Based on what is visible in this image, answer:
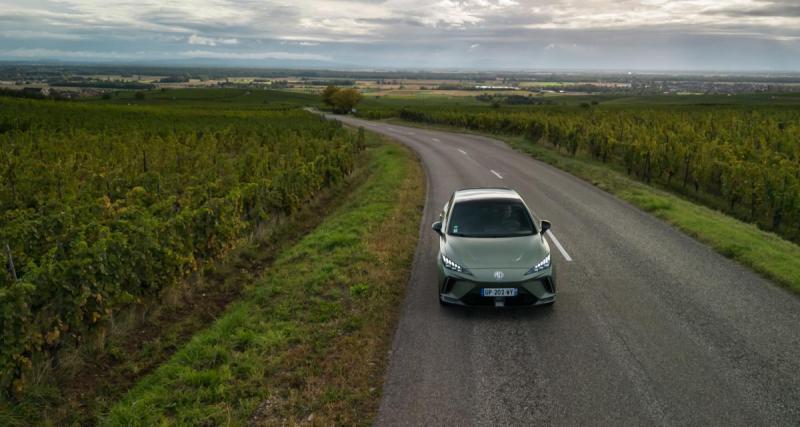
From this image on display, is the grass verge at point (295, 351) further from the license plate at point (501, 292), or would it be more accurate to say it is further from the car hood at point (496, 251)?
the license plate at point (501, 292)

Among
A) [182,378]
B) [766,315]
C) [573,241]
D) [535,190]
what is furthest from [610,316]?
[535,190]

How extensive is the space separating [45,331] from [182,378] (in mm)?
1929

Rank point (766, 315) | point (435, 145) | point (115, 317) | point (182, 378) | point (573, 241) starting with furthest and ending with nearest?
point (435, 145) < point (573, 241) < point (115, 317) < point (766, 315) < point (182, 378)

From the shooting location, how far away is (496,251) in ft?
31.0

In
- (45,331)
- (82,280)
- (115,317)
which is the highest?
(82,280)

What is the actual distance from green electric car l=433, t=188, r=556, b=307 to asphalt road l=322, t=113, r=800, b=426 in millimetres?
436

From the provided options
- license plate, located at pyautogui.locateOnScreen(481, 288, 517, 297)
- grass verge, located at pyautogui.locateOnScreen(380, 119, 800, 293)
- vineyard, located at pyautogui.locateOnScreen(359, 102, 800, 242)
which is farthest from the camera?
vineyard, located at pyautogui.locateOnScreen(359, 102, 800, 242)

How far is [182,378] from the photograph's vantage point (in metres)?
7.23

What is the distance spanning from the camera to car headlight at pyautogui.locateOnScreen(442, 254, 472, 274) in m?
9.08

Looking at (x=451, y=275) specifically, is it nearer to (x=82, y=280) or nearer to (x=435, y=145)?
(x=82, y=280)

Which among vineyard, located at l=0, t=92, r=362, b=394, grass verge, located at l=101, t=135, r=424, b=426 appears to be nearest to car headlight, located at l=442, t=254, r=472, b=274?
grass verge, located at l=101, t=135, r=424, b=426

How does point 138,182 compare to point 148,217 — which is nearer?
point 148,217

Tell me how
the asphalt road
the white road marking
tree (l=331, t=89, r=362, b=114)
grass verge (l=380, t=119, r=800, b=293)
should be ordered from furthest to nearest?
1. tree (l=331, t=89, r=362, b=114)
2. the white road marking
3. grass verge (l=380, t=119, r=800, b=293)
4. the asphalt road

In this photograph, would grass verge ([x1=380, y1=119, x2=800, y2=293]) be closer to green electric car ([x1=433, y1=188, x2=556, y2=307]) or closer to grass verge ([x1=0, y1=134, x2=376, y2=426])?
green electric car ([x1=433, y1=188, x2=556, y2=307])
